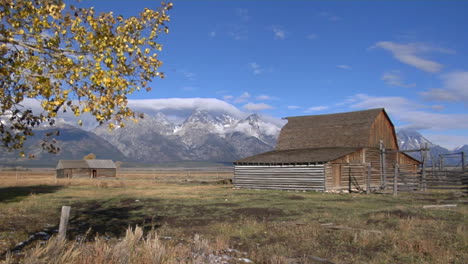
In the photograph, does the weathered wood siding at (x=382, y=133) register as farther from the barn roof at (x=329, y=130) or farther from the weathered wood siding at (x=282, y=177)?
the weathered wood siding at (x=282, y=177)

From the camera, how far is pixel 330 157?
37.5 m

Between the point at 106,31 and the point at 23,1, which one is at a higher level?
the point at 23,1

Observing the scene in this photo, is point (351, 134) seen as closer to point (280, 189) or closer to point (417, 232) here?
point (280, 189)

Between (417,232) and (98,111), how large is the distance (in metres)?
11.2

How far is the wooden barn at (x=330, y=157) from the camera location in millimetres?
38062

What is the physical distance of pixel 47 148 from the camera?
9.01m

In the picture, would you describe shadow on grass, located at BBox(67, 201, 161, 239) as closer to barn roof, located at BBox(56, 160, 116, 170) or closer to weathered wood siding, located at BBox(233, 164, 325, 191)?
weathered wood siding, located at BBox(233, 164, 325, 191)

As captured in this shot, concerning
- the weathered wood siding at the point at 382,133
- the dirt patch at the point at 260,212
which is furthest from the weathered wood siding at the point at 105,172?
the dirt patch at the point at 260,212

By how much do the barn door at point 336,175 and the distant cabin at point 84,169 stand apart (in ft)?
197

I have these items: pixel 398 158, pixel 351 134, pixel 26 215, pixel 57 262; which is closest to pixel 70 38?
pixel 57 262

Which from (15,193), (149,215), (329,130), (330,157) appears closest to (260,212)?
(149,215)

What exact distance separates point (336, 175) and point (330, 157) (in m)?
1.92

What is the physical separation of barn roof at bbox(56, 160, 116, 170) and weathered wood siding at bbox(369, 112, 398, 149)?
196 feet

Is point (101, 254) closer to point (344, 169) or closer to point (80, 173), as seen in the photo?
point (344, 169)
